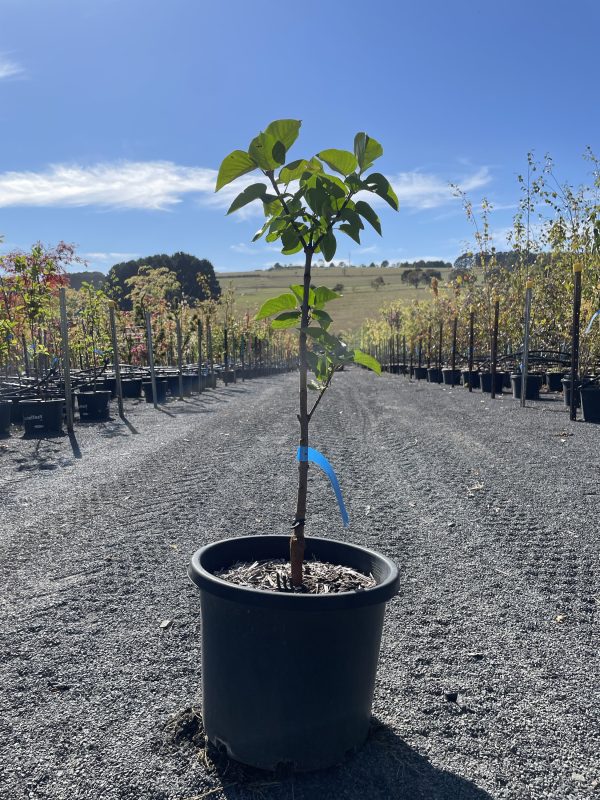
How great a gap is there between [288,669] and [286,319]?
1021 millimetres

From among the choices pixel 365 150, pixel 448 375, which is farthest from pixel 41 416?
pixel 448 375

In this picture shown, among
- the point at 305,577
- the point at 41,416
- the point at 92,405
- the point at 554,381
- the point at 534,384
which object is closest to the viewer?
the point at 305,577

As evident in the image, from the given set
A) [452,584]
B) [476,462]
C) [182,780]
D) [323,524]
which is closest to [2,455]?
[323,524]

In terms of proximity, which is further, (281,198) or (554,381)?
(554,381)

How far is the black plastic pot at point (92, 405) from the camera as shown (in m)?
10.8

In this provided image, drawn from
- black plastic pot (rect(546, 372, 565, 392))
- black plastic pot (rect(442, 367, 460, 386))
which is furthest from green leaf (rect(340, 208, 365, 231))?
black plastic pot (rect(442, 367, 460, 386))

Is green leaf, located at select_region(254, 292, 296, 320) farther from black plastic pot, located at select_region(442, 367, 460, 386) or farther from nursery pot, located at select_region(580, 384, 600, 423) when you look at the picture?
black plastic pot, located at select_region(442, 367, 460, 386)

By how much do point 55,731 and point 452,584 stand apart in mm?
2019

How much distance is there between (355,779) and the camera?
1807 millimetres

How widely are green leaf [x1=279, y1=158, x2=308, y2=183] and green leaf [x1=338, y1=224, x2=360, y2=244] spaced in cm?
19

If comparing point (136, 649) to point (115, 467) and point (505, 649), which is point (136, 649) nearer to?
point (505, 649)

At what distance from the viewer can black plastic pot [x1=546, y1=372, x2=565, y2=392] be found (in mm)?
14293

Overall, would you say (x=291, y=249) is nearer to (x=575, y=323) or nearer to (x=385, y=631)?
(x=385, y=631)

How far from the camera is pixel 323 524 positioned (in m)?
4.41
